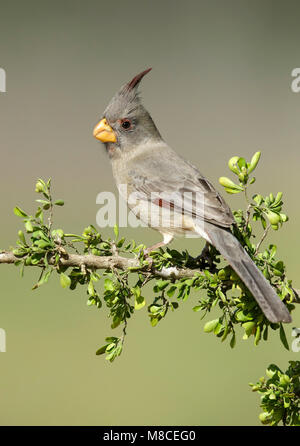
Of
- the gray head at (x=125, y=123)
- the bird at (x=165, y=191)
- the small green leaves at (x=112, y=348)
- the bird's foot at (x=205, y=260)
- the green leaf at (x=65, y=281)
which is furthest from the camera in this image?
the gray head at (x=125, y=123)

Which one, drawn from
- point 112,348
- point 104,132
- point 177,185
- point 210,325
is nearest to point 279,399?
point 210,325

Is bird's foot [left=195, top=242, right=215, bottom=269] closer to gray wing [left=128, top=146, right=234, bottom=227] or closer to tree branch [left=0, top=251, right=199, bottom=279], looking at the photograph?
gray wing [left=128, top=146, right=234, bottom=227]

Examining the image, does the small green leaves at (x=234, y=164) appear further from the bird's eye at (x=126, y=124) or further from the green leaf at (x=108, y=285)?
the bird's eye at (x=126, y=124)

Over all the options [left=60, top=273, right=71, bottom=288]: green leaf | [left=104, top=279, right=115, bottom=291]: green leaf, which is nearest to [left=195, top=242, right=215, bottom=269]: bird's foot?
[left=104, top=279, right=115, bottom=291]: green leaf

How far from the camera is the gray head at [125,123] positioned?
302 centimetres

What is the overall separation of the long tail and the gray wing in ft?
0.17

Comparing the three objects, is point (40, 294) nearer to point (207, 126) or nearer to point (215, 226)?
A: point (215, 226)

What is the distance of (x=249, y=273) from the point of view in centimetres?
204

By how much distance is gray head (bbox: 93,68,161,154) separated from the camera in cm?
302

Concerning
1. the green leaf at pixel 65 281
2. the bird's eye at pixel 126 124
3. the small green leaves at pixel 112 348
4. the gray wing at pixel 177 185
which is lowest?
the small green leaves at pixel 112 348

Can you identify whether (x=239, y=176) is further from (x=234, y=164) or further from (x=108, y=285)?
(x=108, y=285)

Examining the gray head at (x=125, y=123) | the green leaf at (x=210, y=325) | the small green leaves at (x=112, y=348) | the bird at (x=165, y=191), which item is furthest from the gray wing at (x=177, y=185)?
the small green leaves at (x=112, y=348)

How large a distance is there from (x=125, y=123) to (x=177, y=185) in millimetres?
539

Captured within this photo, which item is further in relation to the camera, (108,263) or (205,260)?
(205,260)
